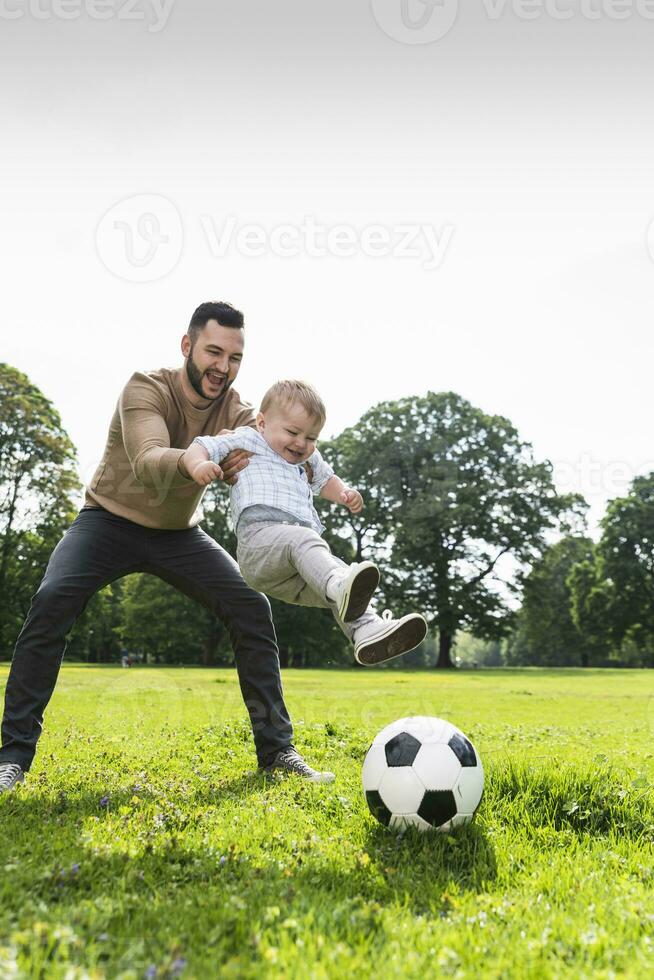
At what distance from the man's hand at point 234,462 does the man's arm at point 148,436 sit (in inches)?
11.9

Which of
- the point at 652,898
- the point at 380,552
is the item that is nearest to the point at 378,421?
the point at 380,552

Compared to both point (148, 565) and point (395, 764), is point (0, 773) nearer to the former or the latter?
point (148, 565)

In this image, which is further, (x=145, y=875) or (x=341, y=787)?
(x=341, y=787)

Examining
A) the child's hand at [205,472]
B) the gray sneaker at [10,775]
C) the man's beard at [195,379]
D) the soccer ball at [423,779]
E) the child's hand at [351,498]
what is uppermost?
the man's beard at [195,379]

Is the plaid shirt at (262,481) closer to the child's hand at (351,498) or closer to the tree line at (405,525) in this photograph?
the child's hand at (351,498)

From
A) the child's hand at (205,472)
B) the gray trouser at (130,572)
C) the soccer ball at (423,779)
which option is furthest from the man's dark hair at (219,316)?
the soccer ball at (423,779)

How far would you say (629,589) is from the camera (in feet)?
187

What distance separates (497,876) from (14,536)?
38.7 m

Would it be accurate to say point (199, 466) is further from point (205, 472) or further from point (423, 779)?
point (423, 779)

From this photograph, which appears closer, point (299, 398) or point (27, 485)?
point (299, 398)

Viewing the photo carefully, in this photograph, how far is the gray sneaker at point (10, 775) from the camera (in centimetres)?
546

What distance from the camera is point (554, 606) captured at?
5956 centimetres

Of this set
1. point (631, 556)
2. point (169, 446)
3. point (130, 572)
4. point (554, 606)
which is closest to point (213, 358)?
point (169, 446)

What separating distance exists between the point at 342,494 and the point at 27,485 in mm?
35676
